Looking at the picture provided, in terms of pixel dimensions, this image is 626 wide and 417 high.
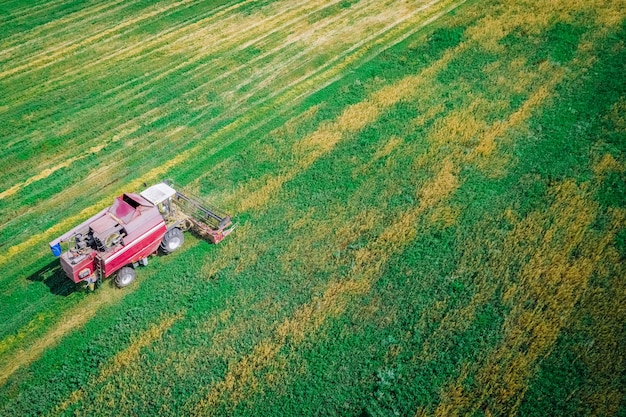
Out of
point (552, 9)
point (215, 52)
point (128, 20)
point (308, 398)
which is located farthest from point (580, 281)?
point (128, 20)

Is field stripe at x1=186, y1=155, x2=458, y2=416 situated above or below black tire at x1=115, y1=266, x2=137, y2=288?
below

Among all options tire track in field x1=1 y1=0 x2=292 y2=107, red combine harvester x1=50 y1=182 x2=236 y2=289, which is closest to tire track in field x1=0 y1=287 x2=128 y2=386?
red combine harvester x1=50 y1=182 x2=236 y2=289

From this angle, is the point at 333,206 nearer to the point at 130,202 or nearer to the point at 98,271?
the point at 130,202

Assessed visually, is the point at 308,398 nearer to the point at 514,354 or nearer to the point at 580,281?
→ the point at 514,354

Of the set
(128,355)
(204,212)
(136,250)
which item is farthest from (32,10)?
(128,355)

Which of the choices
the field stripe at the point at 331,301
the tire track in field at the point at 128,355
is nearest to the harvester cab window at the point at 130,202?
the tire track in field at the point at 128,355

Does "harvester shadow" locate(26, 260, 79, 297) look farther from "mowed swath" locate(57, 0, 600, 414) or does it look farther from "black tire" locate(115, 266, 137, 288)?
"mowed swath" locate(57, 0, 600, 414)

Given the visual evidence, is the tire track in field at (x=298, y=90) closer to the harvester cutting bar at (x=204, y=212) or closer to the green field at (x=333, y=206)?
the green field at (x=333, y=206)
